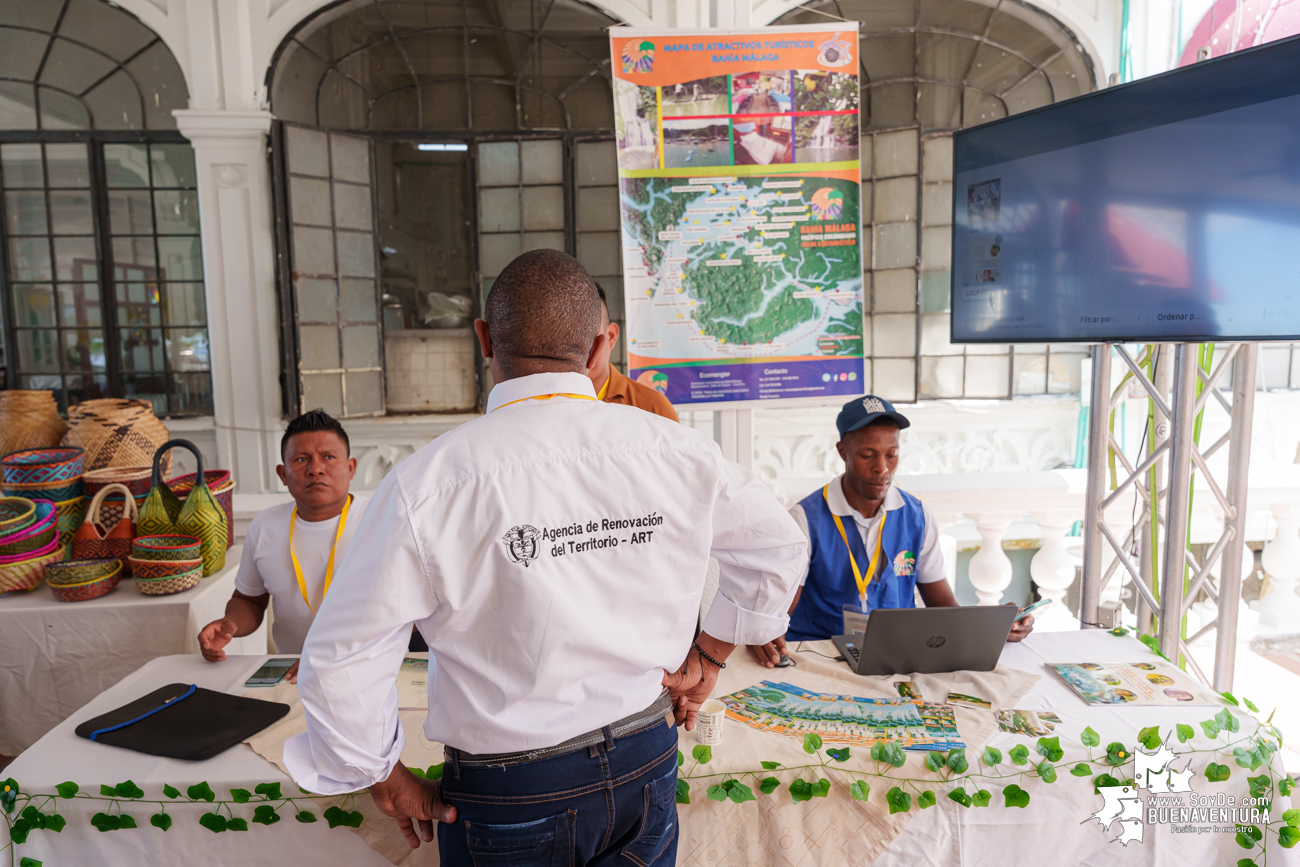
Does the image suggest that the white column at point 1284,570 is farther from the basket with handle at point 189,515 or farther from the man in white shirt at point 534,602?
the basket with handle at point 189,515

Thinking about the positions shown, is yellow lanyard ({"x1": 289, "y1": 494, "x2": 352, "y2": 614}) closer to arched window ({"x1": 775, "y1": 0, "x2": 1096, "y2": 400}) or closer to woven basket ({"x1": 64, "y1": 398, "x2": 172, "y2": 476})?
woven basket ({"x1": 64, "y1": 398, "x2": 172, "y2": 476})

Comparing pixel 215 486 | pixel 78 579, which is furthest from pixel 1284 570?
pixel 78 579

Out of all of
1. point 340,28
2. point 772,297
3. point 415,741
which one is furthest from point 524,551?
point 340,28

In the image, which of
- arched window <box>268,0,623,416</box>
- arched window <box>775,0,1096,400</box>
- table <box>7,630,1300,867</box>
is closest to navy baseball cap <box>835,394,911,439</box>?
table <box>7,630,1300,867</box>

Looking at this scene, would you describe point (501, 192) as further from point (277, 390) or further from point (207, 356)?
point (207, 356)

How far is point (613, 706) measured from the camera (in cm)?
116

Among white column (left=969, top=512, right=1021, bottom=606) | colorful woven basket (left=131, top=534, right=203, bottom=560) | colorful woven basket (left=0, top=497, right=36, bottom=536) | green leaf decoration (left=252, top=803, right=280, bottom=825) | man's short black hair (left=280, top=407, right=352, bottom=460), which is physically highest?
man's short black hair (left=280, top=407, right=352, bottom=460)

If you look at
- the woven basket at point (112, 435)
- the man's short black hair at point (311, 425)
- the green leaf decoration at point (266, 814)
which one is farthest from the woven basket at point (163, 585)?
the green leaf decoration at point (266, 814)

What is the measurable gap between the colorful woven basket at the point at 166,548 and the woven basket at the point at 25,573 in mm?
274

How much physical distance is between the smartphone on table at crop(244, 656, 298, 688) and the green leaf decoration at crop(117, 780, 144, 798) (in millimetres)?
397

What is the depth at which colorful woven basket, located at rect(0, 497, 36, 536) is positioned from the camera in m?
2.52

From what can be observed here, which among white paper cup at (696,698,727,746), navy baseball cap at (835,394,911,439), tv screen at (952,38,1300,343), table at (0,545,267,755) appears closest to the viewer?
white paper cup at (696,698,727,746)

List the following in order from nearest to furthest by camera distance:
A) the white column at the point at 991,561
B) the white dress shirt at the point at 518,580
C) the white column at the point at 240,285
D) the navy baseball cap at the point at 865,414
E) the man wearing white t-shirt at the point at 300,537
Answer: the white dress shirt at the point at 518,580, the man wearing white t-shirt at the point at 300,537, the navy baseball cap at the point at 865,414, the white column at the point at 991,561, the white column at the point at 240,285

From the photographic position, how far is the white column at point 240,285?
454 cm
